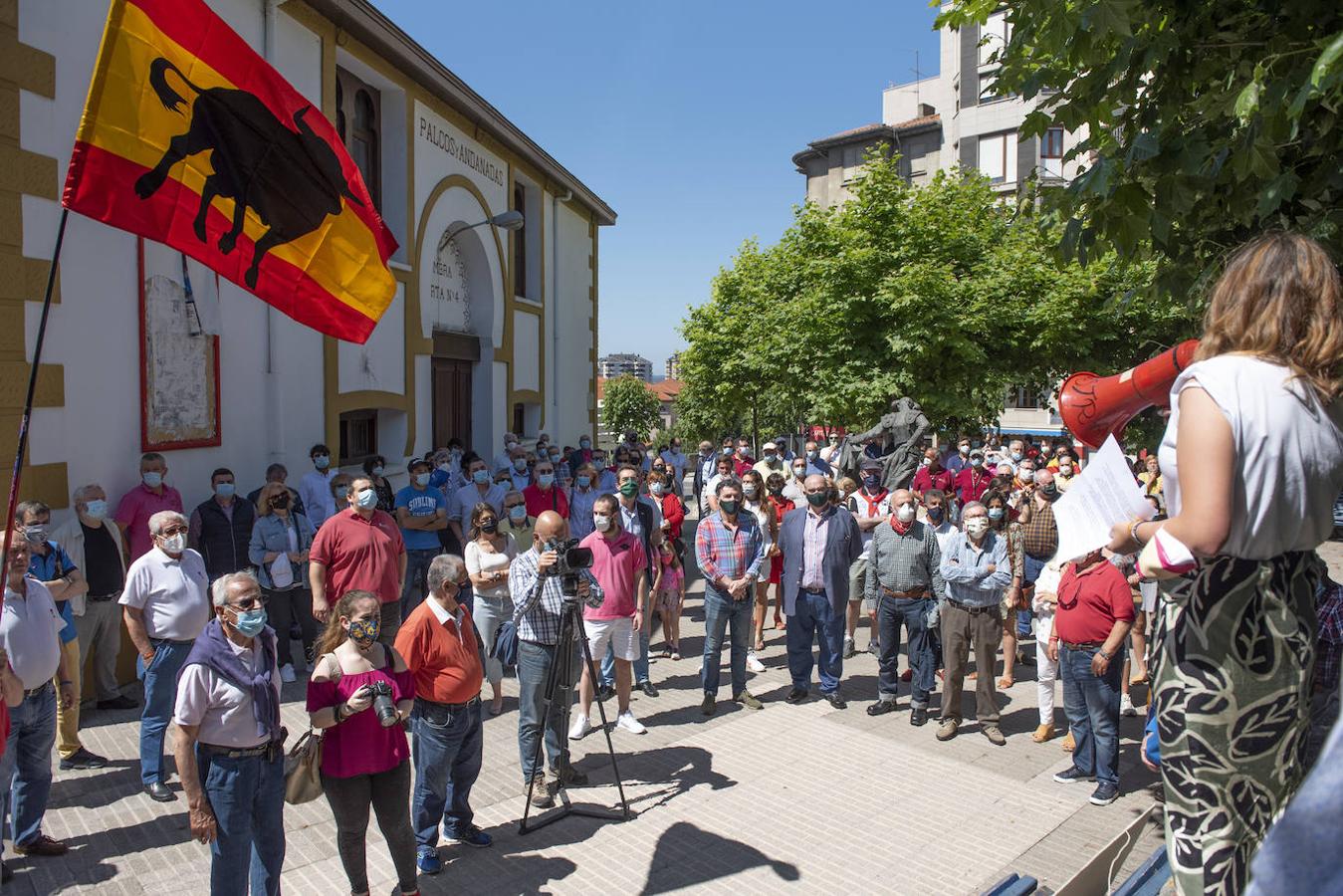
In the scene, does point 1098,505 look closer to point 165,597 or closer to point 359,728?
point 359,728

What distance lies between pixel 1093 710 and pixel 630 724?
3.49 metres

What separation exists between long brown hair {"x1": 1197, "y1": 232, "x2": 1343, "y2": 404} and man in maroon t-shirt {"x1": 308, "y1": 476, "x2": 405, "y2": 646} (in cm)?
664

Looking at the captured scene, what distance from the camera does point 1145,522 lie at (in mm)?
2043

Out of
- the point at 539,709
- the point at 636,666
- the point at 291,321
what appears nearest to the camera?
the point at 539,709

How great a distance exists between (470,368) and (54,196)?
9.83m

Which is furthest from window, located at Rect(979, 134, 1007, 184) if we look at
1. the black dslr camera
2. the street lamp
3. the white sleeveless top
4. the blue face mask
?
the white sleeveless top

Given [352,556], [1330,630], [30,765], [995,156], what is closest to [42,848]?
[30,765]

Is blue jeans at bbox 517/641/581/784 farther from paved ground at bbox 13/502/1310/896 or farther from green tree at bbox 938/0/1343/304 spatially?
green tree at bbox 938/0/1343/304

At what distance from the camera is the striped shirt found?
7961 mm

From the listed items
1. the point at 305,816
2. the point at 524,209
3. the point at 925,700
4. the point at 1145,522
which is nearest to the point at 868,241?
the point at 524,209

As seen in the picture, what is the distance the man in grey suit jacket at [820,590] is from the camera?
27.1ft

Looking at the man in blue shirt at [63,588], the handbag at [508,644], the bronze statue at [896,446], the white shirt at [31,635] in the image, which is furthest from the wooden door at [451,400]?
the white shirt at [31,635]

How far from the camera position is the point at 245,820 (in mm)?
4184

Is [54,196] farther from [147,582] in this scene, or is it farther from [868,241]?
[868,241]
